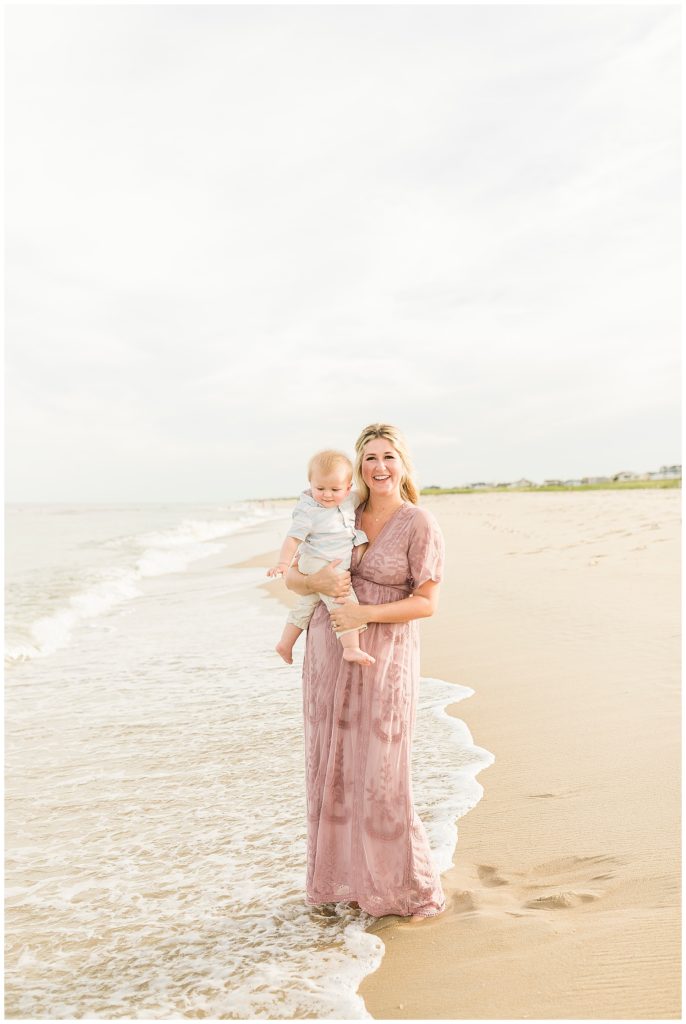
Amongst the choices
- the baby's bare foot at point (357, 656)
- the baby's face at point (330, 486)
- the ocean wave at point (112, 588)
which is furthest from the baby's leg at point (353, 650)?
the ocean wave at point (112, 588)

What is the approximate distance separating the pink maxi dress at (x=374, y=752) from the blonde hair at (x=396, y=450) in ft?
0.58

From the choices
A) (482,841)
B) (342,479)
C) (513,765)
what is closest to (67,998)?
(482,841)

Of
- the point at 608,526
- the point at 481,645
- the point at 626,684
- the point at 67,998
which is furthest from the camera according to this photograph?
the point at 608,526

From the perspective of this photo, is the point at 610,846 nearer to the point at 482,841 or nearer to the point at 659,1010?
the point at 482,841

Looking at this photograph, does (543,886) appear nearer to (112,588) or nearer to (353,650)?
(353,650)

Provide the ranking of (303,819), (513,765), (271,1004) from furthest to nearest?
1. (513,765)
2. (303,819)
3. (271,1004)

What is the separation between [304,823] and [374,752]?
152 centimetres

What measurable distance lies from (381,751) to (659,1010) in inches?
58.6

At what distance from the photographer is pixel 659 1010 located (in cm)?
290

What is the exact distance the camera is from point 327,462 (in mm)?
3732

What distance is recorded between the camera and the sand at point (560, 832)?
3086 mm

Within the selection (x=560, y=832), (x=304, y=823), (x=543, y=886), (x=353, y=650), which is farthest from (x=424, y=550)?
(x=304, y=823)

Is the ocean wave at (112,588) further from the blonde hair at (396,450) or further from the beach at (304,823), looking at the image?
the blonde hair at (396,450)

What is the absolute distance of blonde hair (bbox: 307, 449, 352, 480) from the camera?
3711 millimetres
